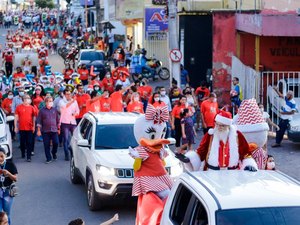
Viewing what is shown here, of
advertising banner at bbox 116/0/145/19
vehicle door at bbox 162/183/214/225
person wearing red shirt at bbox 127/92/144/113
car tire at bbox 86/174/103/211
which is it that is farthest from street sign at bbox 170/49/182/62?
advertising banner at bbox 116/0/145/19

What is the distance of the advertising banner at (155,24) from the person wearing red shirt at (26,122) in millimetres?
21399

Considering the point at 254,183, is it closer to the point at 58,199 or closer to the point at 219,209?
the point at 219,209

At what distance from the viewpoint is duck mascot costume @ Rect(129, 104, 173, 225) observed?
→ 9.12 m

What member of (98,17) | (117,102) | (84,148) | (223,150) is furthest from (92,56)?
(223,150)

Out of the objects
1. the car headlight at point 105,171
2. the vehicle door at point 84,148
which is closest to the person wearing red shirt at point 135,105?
the vehicle door at point 84,148

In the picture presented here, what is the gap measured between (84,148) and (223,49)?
1573 centimetres

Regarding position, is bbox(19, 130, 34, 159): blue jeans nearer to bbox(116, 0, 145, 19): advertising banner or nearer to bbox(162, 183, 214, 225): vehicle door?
bbox(162, 183, 214, 225): vehicle door

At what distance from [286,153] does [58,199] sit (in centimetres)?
652

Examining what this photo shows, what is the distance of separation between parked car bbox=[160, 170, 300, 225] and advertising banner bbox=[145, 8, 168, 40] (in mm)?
31734

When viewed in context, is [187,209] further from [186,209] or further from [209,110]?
[209,110]

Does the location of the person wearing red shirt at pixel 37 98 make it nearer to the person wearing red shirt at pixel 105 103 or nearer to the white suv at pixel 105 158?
the person wearing red shirt at pixel 105 103

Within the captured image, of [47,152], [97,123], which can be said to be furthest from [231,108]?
[97,123]

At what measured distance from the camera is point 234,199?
22.9 ft

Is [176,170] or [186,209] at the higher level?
[186,209]
